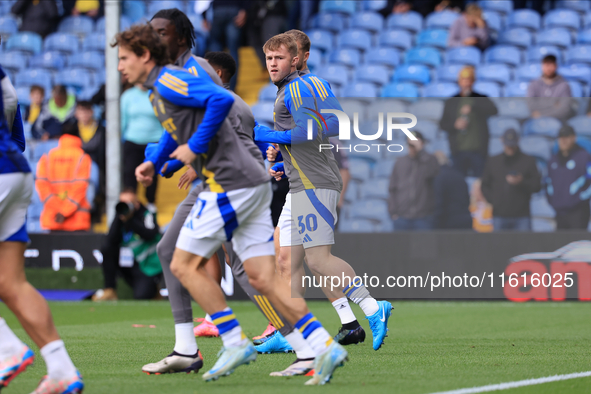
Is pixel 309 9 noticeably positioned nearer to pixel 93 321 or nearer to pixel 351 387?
pixel 93 321

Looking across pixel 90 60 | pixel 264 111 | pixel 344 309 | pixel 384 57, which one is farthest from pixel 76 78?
pixel 344 309

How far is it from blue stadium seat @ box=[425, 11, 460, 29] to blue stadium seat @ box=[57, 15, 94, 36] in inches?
293

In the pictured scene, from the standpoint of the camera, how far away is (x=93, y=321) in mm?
8516

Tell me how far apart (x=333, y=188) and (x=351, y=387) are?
6.31 feet

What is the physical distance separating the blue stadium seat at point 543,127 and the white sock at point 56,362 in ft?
25.4

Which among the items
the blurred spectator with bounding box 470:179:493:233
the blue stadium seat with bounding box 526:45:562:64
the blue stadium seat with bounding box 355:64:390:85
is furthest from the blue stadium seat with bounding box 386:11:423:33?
the blurred spectator with bounding box 470:179:493:233

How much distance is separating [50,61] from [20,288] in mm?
14523

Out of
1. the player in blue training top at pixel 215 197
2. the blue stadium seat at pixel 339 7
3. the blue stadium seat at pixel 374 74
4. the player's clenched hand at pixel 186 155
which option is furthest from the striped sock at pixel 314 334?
the blue stadium seat at pixel 339 7

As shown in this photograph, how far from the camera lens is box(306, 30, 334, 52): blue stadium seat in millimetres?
16297

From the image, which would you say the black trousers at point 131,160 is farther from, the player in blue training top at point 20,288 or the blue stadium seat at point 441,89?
the player in blue training top at point 20,288

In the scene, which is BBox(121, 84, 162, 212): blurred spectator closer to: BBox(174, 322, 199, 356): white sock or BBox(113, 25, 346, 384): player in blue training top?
BBox(174, 322, 199, 356): white sock

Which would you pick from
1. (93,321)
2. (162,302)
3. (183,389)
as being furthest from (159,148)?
(162,302)

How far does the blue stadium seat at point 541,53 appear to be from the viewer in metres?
14.8

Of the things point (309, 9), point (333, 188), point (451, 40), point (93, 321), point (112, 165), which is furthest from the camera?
point (309, 9)
